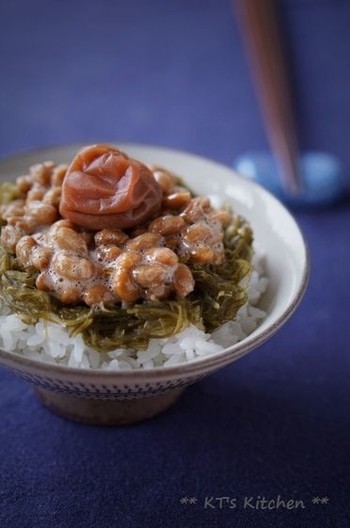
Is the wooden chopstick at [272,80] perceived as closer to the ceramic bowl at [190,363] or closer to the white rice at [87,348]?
the ceramic bowl at [190,363]

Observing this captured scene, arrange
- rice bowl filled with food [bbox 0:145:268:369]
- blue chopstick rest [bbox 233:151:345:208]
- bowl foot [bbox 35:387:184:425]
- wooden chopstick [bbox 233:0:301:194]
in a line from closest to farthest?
rice bowl filled with food [bbox 0:145:268:369] < bowl foot [bbox 35:387:184:425] < blue chopstick rest [bbox 233:151:345:208] < wooden chopstick [bbox 233:0:301:194]

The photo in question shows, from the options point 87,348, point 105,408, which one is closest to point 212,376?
point 105,408

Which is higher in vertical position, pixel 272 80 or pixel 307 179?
pixel 272 80

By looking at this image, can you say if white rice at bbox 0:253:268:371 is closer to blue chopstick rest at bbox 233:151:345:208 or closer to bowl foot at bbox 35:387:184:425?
bowl foot at bbox 35:387:184:425

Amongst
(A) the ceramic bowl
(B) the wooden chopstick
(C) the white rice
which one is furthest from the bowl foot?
(B) the wooden chopstick

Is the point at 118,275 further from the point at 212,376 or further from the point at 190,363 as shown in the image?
the point at 212,376

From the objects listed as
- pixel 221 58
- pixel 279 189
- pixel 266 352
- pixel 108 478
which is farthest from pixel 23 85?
pixel 108 478
